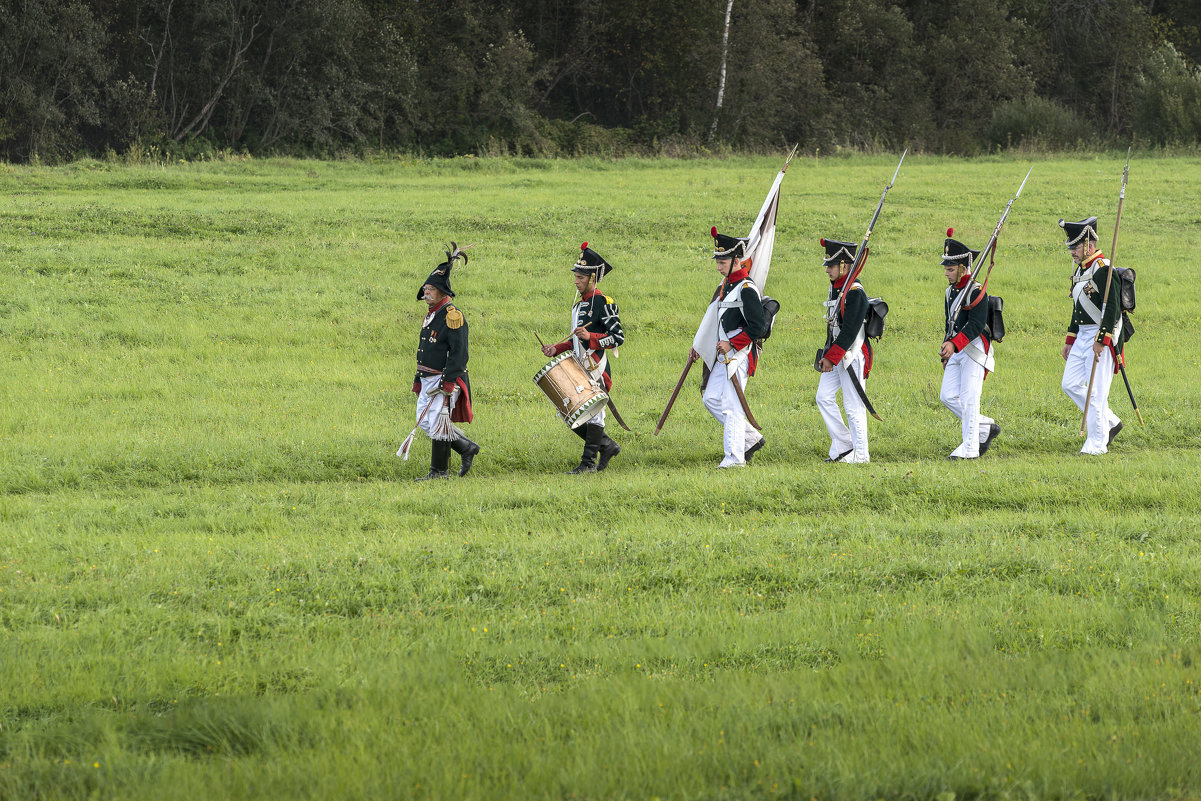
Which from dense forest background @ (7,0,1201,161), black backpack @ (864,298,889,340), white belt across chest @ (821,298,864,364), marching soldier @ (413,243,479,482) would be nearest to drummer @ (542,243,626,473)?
marching soldier @ (413,243,479,482)

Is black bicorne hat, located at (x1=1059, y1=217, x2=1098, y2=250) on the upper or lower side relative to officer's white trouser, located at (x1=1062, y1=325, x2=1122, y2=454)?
upper

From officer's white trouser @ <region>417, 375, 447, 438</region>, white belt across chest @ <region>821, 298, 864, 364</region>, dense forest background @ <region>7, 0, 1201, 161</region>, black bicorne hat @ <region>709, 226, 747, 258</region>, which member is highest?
dense forest background @ <region>7, 0, 1201, 161</region>

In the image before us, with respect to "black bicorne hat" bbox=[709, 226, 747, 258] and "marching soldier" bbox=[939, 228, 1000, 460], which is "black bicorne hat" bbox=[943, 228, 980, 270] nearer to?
"marching soldier" bbox=[939, 228, 1000, 460]

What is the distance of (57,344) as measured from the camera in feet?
51.7

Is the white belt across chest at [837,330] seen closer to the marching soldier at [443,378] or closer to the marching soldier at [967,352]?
the marching soldier at [967,352]

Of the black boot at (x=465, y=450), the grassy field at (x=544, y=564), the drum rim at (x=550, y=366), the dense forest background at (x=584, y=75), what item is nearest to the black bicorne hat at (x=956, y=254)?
the grassy field at (x=544, y=564)

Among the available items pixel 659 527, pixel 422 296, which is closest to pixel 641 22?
pixel 422 296

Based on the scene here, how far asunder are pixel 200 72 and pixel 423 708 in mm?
39520

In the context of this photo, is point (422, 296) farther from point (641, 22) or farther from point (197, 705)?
point (641, 22)

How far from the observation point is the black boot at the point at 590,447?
37.3 ft

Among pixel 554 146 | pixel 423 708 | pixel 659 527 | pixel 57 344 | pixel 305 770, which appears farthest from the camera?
pixel 554 146

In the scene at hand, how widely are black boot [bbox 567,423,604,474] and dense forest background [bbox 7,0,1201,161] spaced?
27.6 meters

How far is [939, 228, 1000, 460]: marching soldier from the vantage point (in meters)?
11.9

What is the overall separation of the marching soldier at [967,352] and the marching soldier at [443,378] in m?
4.68
